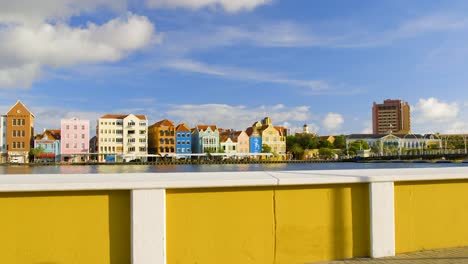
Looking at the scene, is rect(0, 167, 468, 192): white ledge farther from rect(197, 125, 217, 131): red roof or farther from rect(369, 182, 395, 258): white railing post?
rect(197, 125, 217, 131): red roof

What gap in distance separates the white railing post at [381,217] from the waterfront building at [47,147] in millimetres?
114679

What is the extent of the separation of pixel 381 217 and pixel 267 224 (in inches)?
59.2

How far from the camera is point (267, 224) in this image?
16.9 ft

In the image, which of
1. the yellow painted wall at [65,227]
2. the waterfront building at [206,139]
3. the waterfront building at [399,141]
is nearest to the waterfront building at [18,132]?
the waterfront building at [206,139]

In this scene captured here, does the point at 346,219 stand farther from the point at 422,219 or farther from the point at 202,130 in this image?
the point at 202,130

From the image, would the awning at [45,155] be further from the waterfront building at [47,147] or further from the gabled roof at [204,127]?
the gabled roof at [204,127]

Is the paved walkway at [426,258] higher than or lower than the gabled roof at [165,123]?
lower

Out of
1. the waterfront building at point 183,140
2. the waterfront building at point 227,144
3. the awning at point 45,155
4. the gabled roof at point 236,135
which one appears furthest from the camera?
the gabled roof at point 236,135

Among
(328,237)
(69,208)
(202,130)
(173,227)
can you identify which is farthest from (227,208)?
(202,130)

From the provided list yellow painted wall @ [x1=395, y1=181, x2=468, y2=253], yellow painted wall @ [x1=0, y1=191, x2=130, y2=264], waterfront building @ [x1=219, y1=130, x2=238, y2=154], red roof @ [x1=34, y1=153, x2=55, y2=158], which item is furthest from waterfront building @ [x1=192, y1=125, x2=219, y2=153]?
yellow painted wall @ [x1=0, y1=191, x2=130, y2=264]

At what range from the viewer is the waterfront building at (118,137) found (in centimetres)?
11681

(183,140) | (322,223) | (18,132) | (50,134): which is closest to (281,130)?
(183,140)

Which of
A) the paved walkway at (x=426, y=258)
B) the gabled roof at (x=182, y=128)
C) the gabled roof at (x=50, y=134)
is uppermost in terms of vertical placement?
the gabled roof at (x=182, y=128)

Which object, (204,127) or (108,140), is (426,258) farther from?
(204,127)
